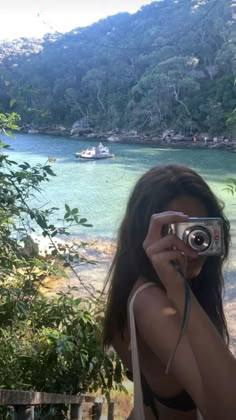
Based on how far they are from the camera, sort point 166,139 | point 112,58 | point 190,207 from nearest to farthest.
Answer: point 190,207, point 112,58, point 166,139

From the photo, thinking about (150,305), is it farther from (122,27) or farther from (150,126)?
(150,126)

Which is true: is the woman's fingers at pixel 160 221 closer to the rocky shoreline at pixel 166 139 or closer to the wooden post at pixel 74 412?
the wooden post at pixel 74 412

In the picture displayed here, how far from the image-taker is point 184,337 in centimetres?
46

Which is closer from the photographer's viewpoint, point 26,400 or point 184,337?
point 184,337

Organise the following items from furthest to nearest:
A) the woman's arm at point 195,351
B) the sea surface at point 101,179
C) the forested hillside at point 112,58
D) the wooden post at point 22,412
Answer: the sea surface at point 101,179 → the forested hillside at point 112,58 → the wooden post at point 22,412 → the woman's arm at point 195,351

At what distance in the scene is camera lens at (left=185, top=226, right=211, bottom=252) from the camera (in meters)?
0.49

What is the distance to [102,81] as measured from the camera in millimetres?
4680

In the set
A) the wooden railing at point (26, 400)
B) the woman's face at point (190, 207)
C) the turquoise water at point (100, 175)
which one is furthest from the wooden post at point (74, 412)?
the turquoise water at point (100, 175)

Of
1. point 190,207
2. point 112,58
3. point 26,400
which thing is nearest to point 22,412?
point 26,400

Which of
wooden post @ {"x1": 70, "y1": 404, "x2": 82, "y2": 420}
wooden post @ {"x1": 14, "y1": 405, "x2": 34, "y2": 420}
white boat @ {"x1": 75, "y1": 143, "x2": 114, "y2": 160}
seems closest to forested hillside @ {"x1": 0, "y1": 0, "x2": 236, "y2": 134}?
wooden post @ {"x1": 70, "y1": 404, "x2": 82, "y2": 420}

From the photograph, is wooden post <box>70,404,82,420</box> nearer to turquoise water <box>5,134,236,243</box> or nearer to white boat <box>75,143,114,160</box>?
turquoise water <box>5,134,236,243</box>

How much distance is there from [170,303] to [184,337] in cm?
4

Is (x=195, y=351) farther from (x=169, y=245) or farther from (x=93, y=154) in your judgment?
(x=93, y=154)

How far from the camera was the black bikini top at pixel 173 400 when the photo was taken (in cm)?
51
